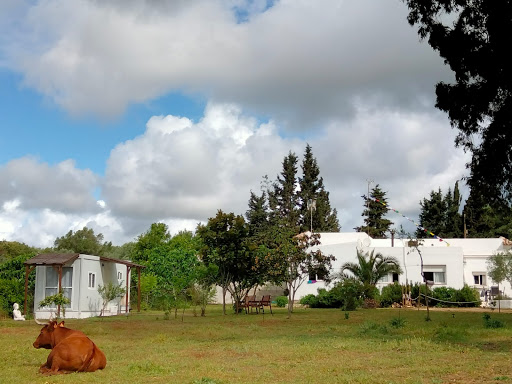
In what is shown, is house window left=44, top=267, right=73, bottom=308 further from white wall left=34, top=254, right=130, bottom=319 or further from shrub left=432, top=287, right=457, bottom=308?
shrub left=432, top=287, right=457, bottom=308

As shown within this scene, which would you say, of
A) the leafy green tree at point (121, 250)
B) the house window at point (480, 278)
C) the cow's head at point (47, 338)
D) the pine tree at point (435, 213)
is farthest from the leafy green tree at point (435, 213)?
the cow's head at point (47, 338)

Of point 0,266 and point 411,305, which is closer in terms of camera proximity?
point 0,266

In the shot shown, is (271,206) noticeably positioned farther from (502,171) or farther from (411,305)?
(502,171)

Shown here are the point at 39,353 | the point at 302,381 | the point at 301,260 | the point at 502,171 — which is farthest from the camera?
the point at 301,260

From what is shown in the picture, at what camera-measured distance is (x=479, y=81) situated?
16891 millimetres

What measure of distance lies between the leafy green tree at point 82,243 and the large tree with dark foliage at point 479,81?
148 ft

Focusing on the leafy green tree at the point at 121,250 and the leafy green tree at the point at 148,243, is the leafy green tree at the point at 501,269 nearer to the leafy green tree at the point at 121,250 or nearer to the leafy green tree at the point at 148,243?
the leafy green tree at the point at 148,243

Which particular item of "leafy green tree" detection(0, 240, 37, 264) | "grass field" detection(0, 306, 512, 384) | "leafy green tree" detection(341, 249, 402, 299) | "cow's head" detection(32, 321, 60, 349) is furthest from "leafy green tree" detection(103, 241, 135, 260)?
"cow's head" detection(32, 321, 60, 349)

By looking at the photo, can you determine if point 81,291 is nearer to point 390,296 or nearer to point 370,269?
point 370,269

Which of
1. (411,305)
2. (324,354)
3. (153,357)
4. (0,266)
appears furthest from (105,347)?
(411,305)

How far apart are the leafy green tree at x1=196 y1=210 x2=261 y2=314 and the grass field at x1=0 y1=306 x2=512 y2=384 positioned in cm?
1087

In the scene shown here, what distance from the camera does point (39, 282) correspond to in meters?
26.0

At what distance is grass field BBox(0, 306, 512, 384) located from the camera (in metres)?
8.41

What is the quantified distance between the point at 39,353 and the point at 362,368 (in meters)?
6.38
